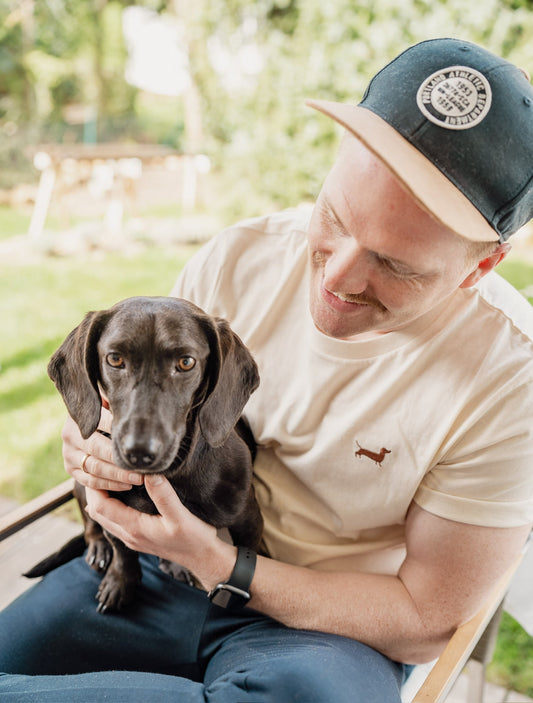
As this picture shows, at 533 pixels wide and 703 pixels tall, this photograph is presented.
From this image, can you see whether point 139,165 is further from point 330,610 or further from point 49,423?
point 330,610

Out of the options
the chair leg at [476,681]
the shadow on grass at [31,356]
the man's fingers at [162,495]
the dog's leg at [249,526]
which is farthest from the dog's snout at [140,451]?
the shadow on grass at [31,356]

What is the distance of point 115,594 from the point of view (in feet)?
5.03

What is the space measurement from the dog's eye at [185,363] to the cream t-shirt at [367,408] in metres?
0.25

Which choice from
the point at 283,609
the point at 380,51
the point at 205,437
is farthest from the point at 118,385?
the point at 380,51

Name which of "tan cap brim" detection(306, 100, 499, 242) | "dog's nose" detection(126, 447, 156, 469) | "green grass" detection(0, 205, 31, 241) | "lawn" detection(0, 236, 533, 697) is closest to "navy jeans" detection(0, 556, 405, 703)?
"dog's nose" detection(126, 447, 156, 469)

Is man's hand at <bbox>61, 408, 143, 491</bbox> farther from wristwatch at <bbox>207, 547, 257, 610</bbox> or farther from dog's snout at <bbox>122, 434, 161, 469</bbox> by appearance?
wristwatch at <bbox>207, 547, 257, 610</bbox>

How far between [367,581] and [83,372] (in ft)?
2.58

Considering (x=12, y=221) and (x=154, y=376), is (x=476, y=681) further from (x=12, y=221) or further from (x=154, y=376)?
(x=12, y=221)

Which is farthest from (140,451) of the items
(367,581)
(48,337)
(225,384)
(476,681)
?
(48,337)

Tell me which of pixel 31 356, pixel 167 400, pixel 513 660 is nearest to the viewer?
pixel 167 400

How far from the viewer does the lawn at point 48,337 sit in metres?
2.55

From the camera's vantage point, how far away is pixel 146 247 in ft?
20.9

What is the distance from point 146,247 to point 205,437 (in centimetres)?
524

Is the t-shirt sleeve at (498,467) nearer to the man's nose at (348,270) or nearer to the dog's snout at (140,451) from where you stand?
the man's nose at (348,270)
